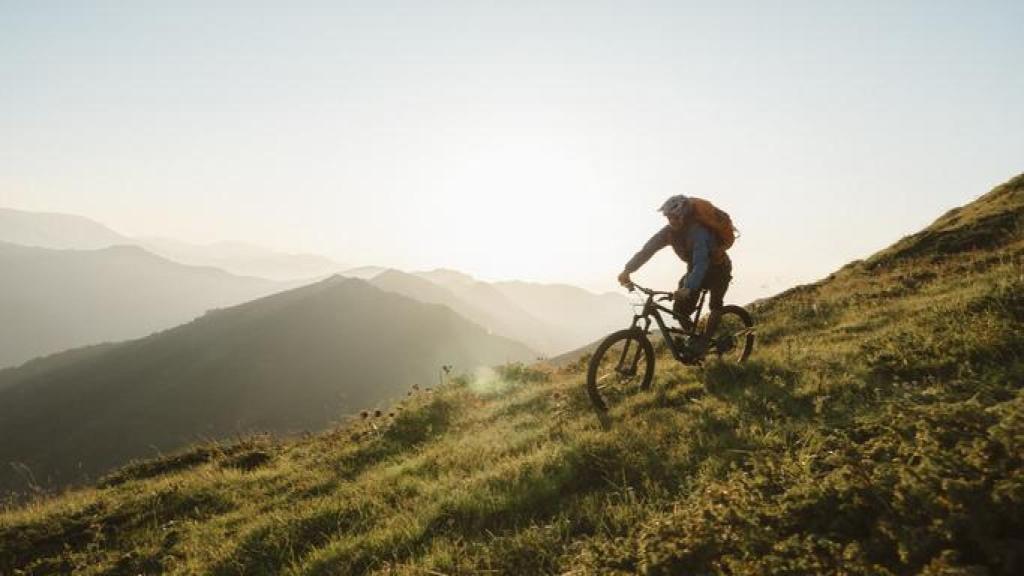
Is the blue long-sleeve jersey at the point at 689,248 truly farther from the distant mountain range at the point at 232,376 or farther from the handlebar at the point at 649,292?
the distant mountain range at the point at 232,376

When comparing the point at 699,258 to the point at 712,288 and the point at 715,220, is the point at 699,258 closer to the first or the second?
the point at 715,220

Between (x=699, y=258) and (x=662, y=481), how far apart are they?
14.6 ft

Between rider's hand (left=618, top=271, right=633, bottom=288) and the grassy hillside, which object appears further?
rider's hand (left=618, top=271, right=633, bottom=288)

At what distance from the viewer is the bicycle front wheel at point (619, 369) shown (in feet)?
28.9

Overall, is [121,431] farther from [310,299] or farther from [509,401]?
[509,401]

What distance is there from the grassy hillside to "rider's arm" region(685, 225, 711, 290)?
1.45 m

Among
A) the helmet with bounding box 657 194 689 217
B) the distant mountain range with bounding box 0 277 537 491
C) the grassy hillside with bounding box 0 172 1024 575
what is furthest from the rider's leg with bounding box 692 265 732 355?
the distant mountain range with bounding box 0 277 537 491

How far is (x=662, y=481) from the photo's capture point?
5520 millimetres

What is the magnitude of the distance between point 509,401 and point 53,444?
405 ft

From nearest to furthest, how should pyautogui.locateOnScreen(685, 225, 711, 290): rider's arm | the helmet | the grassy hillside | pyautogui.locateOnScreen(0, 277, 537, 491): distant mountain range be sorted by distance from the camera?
the grassy hillside → pyautogui.locateOnScreen(685, 225, 711, 290): rider's arm → the helmet → pyautogui.locateOnScreen(0, 277, 537, 491): distant mountain range

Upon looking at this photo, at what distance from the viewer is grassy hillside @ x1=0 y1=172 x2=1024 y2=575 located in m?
3.51

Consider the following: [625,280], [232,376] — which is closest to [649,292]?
[625,280]

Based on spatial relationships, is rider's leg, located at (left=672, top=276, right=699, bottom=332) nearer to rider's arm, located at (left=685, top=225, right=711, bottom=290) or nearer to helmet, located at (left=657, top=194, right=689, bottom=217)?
rider's arm, located at (left=685, top=225, right=711, bottom=290)

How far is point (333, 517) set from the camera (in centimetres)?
675
